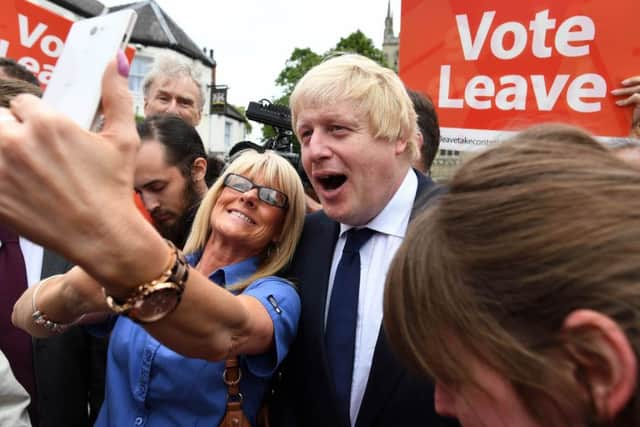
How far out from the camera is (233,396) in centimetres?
171

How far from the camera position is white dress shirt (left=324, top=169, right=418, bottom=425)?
5.64 feet

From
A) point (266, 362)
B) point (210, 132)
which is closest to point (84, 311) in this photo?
point (266, 362)

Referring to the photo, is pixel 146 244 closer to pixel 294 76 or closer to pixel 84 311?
pixel 84 311

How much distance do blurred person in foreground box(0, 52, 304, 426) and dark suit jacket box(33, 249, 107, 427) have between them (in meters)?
0.51

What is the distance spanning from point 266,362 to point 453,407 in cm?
78

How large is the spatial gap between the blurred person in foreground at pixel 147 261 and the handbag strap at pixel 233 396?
0.03 meters

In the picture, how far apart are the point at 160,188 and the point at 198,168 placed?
1.00 feet

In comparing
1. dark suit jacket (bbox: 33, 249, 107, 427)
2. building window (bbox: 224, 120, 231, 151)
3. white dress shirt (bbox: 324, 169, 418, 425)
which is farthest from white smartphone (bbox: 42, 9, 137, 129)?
building window (bbox: 224, 120, 231, 151)

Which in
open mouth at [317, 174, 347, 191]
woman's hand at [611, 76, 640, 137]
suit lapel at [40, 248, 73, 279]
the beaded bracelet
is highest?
woman's hand at [611, 76, 640, 137]

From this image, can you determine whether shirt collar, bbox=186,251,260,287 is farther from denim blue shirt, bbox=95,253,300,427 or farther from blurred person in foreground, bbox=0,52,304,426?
denim blue shirt, bbox=95,253,300,427

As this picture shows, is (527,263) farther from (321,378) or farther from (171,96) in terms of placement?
(171,96)

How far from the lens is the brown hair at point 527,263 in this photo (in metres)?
0.73

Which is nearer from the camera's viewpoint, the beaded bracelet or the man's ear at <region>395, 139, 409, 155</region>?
the beaded bracelet

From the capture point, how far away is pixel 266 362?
163 cm
